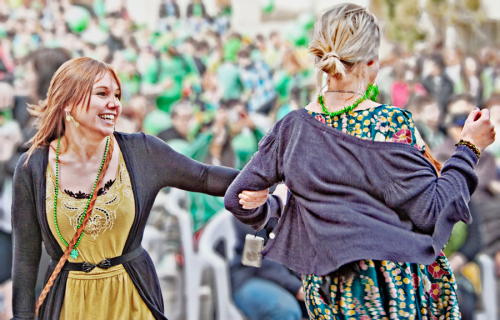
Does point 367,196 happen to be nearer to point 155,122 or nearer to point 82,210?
point 82,210

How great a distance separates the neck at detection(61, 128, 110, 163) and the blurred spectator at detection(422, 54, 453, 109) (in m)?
7.59

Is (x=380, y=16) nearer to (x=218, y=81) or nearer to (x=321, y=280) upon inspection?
(x=218, y=81)

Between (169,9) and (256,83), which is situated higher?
(169,9)

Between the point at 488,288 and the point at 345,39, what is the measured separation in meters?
3.12

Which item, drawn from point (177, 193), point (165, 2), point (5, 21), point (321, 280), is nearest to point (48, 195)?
point (321, 280)

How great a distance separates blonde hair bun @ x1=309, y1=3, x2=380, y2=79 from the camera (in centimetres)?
191

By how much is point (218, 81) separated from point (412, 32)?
41.3 ft

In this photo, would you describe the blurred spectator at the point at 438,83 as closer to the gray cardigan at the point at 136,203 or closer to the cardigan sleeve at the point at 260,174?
the gray cardigan at the point at 136,203

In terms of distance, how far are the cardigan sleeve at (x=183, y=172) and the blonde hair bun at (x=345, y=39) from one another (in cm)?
66

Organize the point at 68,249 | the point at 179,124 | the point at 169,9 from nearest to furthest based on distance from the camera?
the point at 68,249, the point at 179,124, the point at 169,9

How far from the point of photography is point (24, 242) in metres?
2.22

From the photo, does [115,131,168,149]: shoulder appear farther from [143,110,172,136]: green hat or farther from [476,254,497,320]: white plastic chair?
Answer: [143,110,172,136]: green hat

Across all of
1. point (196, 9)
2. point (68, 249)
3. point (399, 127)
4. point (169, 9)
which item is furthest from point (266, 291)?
point (169, 9)

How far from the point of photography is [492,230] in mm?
4684
